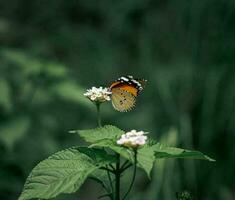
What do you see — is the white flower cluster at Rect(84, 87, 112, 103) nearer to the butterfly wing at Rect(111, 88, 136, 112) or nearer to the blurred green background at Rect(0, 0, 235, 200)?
the butterfly wing at Rect(111, 88, 136, 112)

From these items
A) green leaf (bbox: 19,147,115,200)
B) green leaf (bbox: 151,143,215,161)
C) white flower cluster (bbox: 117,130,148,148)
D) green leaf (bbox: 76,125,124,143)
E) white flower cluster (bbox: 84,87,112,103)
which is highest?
white flower cluster (bbox: 84,87,112,103)

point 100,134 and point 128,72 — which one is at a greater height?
point 128,72

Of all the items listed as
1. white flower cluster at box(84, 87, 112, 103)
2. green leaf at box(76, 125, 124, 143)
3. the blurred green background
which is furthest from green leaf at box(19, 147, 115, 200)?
the blurred green background

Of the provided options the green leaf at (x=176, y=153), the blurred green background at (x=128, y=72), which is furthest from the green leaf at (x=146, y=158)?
the blurred green background at (x=128, y=72)

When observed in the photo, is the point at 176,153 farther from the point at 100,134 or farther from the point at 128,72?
the point at 128,72

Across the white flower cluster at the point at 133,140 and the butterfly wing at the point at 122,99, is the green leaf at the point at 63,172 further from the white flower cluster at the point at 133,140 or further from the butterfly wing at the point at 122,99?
the butterfly wing at the point at 122,99

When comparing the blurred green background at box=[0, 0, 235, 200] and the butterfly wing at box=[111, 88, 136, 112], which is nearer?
the butterfly wing at box=[111, 88, 136, 112]

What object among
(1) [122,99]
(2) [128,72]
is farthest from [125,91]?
(2) [128,72]
